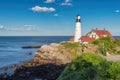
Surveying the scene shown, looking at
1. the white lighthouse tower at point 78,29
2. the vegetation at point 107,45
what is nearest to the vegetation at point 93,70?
the vegetation at point 107,45

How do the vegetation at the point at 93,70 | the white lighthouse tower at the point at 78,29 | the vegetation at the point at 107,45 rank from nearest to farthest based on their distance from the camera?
the vegetation at the point at 93,70
the vegetation at the point at 107,45
the white lighthouse tower at the point at 78,29

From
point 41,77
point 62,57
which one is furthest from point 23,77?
point 62,57

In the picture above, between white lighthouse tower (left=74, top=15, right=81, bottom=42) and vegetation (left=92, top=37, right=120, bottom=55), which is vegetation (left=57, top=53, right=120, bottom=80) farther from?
white lighthouse tower (left=74, top=15, right=81, bottom=42)

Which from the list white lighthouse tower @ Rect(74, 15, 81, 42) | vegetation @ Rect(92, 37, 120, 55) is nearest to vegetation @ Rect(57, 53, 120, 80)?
vegetation @ Rect(92, 37, 120, 55)

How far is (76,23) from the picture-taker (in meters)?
80.8

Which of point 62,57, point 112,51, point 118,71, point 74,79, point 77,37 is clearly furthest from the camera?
point 77,37

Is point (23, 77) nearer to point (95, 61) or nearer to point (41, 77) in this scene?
point (41, 77)

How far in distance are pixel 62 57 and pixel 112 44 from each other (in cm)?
1740

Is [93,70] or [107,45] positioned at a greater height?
[107,45]

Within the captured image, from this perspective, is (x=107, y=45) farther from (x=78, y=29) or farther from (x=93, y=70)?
(x=93, y=70)

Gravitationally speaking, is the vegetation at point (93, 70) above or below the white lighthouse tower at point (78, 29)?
below

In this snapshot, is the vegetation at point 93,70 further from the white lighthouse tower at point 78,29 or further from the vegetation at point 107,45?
the white lighthouse tower at point 78,29

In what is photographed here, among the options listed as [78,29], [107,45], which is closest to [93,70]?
[107,45]

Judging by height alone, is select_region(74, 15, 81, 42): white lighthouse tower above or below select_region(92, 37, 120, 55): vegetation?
above
